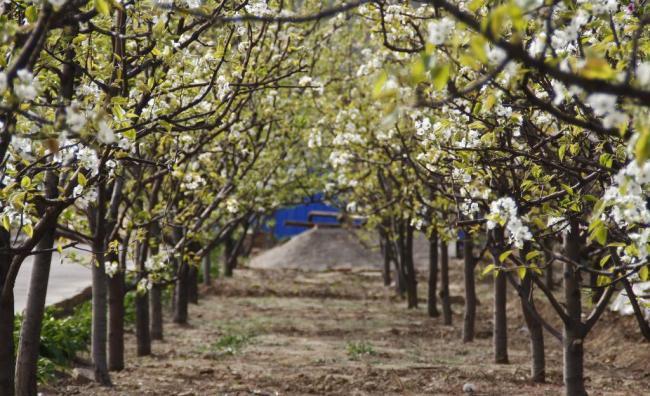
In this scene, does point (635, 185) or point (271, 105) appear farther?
point (271, 105)

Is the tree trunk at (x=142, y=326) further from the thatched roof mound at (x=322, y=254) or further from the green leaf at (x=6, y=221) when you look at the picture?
the thatched roof mound at (x=322, y=254)

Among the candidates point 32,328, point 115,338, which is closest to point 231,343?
point 115,338

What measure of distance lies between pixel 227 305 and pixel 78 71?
41.7 ft

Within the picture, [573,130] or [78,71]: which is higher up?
[78,71]

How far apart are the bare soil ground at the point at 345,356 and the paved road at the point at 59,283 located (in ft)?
6.91

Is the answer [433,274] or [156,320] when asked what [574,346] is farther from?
[433,274]

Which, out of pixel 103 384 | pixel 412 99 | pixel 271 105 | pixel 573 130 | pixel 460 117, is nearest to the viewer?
pixel 412 99

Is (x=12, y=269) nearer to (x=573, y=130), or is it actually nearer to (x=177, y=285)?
(x=573, y=130)

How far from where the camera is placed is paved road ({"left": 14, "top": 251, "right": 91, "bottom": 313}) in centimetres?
1496

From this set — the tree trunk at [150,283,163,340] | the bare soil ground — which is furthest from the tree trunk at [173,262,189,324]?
the tree trunk at [150,283,163,340]

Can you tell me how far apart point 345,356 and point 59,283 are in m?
8.56

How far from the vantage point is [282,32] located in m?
9.17

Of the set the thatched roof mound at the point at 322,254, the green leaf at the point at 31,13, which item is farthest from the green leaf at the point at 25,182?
the thatched roof mound at the point at 322,254

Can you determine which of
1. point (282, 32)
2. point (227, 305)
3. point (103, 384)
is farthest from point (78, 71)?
point (227, 305)
